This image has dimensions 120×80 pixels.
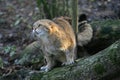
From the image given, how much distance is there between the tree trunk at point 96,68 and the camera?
4598mm

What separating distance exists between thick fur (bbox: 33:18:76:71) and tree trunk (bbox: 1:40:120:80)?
39cm

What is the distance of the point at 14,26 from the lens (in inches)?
388

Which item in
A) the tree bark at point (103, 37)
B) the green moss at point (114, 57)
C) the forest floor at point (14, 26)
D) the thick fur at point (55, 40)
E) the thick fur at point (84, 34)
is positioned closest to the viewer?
the green moss at point (114, 57)

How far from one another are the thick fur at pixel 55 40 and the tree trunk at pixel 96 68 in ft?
1.28

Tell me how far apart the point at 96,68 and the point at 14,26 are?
546 cm

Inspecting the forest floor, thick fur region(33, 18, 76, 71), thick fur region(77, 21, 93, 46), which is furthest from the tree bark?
the forest floor

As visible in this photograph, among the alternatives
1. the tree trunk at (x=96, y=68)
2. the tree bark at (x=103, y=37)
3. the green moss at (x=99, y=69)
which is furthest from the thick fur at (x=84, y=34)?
the green moss at (x=99, y=69)

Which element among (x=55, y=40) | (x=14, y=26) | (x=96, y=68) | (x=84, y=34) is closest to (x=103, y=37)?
(x=84, y=34)

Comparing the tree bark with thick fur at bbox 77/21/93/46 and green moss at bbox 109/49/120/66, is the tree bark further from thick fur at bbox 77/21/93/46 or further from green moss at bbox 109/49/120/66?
green moss at bbox 109/49/120/66

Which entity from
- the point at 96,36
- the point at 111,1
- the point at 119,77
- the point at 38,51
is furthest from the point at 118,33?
the point at 111,1

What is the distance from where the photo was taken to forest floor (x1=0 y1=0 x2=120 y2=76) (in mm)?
8086

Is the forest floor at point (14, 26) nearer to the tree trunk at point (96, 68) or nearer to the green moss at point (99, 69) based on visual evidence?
the tree trunk at point (96, 68)

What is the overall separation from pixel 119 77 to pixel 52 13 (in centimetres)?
381

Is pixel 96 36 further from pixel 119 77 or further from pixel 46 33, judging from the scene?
pixel 119 77
